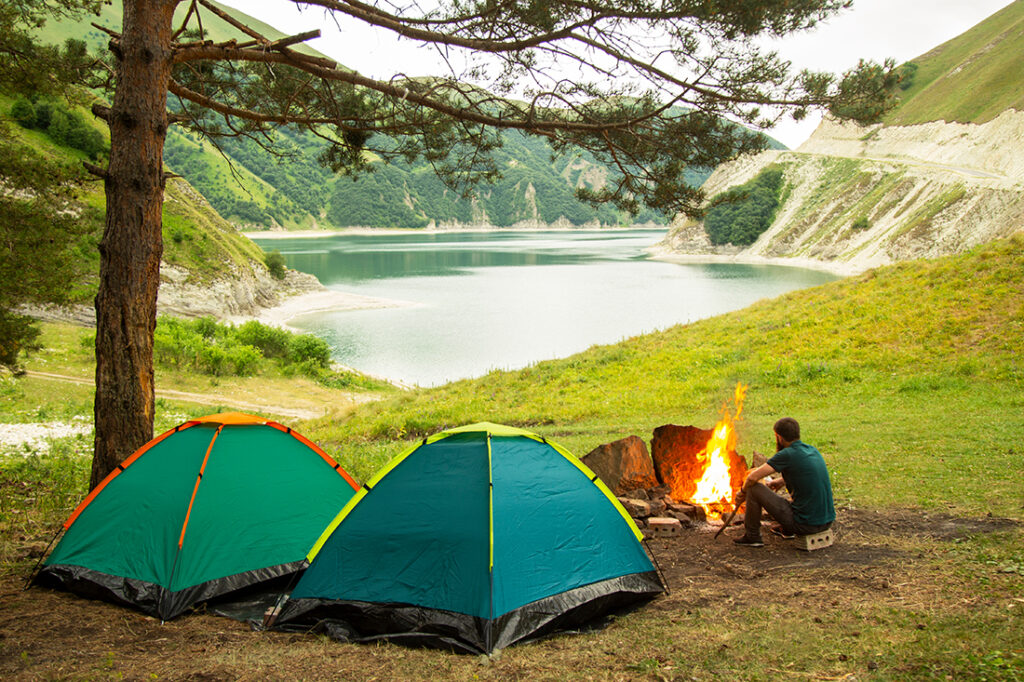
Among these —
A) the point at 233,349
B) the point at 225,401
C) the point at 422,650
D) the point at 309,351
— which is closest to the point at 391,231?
the point at 309,351

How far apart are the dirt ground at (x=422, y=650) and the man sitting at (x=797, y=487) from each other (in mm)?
271

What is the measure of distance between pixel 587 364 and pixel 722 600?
15.2m

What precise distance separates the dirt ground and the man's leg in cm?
18

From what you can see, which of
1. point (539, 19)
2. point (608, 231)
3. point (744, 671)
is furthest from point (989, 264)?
point (608, 231)

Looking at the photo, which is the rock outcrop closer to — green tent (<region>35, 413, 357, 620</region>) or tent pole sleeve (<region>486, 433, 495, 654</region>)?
tent pole sleeve (<region>486, 433, 495, 654</region>)

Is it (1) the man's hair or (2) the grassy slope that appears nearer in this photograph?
(1) the man's hair

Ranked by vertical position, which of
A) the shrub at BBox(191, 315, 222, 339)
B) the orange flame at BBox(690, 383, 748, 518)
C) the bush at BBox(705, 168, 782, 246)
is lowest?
the orange flame at BBox(690, 383, 748, 518)

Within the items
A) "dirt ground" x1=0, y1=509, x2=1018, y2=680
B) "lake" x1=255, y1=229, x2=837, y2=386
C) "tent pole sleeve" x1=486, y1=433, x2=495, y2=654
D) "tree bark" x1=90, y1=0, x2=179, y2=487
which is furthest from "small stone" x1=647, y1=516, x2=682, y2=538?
"lake" x1=255, y1=229, x2=837, y2=386

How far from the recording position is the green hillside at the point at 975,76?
7275 centimetres

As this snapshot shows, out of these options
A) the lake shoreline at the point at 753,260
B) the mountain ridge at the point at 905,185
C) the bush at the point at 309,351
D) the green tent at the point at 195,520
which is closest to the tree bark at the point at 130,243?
the green tent at the point at 195,520

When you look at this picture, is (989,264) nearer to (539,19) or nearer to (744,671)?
(539,19)

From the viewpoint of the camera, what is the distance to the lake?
1371 inches

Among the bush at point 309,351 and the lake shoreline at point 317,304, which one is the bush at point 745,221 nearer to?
the lake shoreline at point 317,304

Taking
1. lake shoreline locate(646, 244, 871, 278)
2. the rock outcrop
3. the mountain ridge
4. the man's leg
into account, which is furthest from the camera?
lake shoreline locate(646, 244, 871, 278)
